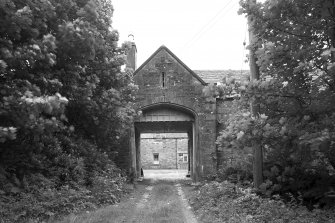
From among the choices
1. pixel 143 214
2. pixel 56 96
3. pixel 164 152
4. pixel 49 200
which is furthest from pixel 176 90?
pixel 164 152

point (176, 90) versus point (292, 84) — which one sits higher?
point (176, 90)

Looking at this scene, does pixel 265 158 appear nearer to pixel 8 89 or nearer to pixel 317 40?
pixel 317 40

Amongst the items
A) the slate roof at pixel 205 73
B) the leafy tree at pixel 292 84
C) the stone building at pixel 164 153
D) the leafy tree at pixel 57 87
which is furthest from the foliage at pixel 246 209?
the stone building at pixel 164 153

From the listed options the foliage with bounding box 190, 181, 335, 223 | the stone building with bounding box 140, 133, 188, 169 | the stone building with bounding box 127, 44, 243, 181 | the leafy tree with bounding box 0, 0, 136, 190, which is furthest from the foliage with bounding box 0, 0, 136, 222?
the stone building with bounding box 140, 133, 188, 169

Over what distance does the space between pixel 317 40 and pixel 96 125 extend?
25.6 feet

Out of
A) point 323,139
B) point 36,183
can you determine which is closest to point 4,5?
point 36,183

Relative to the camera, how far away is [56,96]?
235 inches

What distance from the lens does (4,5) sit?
21.2 ft

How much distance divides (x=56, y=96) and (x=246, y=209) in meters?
6.03

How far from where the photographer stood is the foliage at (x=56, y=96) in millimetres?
6660

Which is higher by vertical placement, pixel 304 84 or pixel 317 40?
pixel 317 40

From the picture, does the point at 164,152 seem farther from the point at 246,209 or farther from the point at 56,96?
the point at 56,96

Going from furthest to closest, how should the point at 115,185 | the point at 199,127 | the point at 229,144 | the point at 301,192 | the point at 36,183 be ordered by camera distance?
the point at 199,127, the point at 115,185, the point at 301,192, the point at 36,183, the point at 229,144

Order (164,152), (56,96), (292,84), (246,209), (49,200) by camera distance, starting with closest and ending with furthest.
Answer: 1. (56,96)
2. (292,84)
3. (49,200)
4. (246,209)
5. (164,152)
